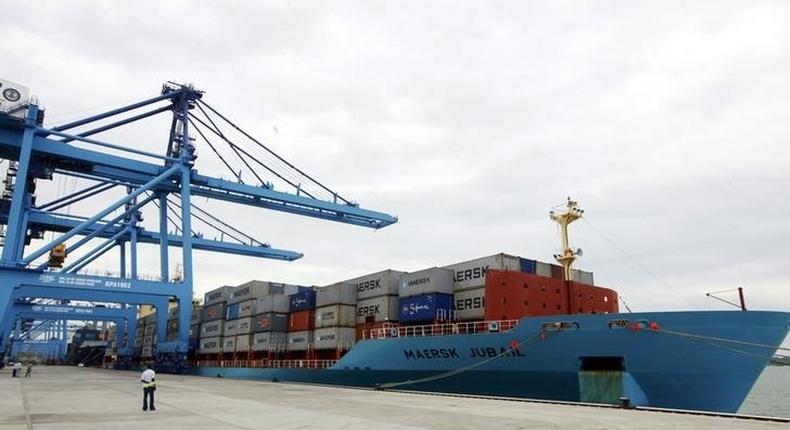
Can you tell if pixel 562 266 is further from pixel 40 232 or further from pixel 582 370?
pixel 40 232

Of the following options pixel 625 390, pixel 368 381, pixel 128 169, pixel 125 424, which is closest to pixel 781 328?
pixel 625 390

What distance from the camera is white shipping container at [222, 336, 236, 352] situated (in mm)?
43719

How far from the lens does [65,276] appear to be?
35.8 metres

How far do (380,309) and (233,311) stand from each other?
19.6 meters

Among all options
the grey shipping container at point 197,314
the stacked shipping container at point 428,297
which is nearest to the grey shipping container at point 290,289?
the grey shipping container at point 197,314

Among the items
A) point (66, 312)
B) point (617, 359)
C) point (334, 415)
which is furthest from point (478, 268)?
point (66, 312)

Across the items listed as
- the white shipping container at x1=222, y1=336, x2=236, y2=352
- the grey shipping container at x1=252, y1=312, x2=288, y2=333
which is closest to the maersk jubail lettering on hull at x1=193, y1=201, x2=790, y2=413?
the grey shipping container at x1=252, y1=312, x2=288, y2=333

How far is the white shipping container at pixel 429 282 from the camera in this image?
2675 centimetres

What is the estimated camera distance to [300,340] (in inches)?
1395

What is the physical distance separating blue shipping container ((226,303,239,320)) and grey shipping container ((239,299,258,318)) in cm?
90

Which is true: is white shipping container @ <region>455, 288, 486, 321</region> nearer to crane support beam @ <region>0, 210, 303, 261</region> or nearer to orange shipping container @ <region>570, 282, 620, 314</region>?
orange shipping container @ <region>570, 282, 620, 314</region>

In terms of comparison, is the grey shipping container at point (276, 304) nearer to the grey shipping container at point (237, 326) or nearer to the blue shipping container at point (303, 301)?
the blue shipping container at point (303, 301)

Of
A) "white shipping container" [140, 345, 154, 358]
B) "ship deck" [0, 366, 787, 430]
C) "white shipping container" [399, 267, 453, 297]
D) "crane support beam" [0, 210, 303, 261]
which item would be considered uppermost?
"crane support beam" [0, 210, 303, 261]

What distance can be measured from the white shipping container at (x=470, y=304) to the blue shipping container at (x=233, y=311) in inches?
941
